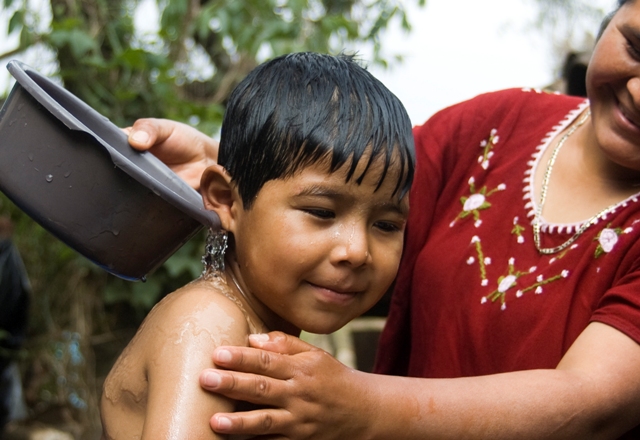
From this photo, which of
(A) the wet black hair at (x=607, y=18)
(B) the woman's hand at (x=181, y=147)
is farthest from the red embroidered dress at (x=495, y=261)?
(B) the woman's hand at (x=181, y=147)

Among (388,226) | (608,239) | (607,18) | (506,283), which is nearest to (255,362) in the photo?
(388,226)

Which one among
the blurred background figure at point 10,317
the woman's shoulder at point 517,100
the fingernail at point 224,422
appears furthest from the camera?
the blurred background figure at point 10,317

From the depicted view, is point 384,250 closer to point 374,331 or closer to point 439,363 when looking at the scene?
point 439,363

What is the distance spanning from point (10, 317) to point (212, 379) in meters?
3.89

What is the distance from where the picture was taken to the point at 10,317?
473cm

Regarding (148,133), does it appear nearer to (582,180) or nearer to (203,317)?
(203,317)

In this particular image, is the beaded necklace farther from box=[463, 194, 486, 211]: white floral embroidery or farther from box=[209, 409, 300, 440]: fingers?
box=[209, 409, 300, 440]: fingers

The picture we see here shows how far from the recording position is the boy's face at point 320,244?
1485 mm

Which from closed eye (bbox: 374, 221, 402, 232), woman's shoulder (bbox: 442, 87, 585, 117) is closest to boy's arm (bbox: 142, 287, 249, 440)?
closed eye (bbox: 374, 221, 402, 232)

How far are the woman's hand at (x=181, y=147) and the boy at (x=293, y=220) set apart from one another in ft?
0.87

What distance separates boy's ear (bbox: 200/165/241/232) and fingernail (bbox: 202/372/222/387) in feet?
1.39

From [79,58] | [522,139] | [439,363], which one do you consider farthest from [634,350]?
[79,58]

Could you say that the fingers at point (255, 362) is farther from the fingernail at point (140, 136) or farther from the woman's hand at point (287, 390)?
the fingernail at point (140, 136)

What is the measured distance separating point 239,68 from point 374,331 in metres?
2.20
